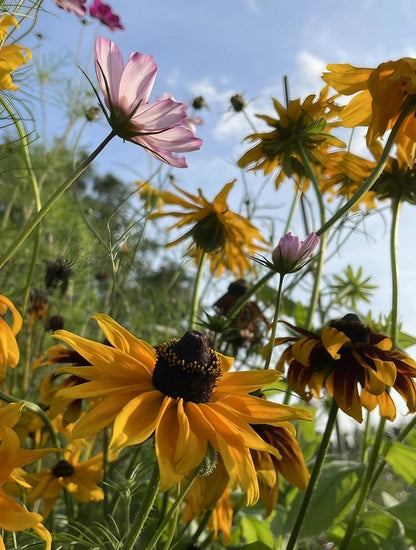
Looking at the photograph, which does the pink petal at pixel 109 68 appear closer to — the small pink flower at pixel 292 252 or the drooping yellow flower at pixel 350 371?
the small pink flower at pixel 292 252

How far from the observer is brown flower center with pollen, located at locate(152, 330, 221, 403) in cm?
46

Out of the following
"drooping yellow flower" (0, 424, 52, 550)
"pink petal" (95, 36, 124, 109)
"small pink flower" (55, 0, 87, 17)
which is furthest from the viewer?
"small pink flower" (55, 0, 87, 17)

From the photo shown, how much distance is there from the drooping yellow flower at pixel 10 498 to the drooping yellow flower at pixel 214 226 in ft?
1.61

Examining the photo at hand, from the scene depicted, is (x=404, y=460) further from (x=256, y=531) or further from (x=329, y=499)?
(x=256, y=531)

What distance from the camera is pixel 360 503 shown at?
2.23ft

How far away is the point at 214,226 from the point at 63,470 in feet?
1.34

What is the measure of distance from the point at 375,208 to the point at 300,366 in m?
0.44

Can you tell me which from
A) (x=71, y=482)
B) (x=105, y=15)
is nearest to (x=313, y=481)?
(x=71, y=482)

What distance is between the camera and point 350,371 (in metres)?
0.59

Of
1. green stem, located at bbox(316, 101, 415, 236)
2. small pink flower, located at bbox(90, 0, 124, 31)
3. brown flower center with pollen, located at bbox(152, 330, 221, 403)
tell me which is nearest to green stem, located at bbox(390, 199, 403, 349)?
Answer: green stem, located at bbox(316, 101, 415, 236)

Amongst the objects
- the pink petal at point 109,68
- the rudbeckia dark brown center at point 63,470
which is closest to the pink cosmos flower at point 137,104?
the pink petal at point 109,68

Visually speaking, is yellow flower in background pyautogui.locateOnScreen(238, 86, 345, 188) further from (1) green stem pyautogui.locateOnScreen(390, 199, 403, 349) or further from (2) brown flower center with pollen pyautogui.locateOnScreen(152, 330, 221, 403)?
(2) brown flower center with pollen pyautogui.locateOnScreen(152, 330, 221, 403)

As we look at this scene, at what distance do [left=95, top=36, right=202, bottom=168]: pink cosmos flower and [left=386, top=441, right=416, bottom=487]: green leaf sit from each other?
1.59ft

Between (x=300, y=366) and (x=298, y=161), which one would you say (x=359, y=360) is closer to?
(x=300, y=366)
